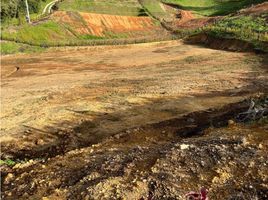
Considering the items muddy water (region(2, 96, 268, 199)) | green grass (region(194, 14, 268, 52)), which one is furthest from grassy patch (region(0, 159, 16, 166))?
green grass (region(194, 14, 268, 52))

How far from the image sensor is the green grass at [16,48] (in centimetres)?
4378

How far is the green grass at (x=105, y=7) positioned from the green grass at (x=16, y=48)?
17073mm

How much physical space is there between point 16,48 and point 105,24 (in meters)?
18.1

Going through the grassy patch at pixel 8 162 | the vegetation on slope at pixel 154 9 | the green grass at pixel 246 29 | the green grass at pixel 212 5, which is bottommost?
the green grass at pixel 212 5

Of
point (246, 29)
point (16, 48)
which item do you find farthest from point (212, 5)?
point (16, 48)

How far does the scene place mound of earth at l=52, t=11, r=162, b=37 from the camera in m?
56.7

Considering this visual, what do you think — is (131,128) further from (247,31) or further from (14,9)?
(14,9)

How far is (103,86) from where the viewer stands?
924 inches

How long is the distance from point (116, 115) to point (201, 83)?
6.87 m

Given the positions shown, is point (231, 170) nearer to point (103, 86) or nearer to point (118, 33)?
point (103, 86)

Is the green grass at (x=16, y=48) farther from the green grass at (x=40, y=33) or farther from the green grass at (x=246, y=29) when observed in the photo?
the green grass at (x=246, y=29)

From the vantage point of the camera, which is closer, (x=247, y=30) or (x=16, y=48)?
(x=247, y=30)

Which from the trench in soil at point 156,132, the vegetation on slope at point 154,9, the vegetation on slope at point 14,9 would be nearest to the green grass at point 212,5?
the vegetation on slope at point 154,9

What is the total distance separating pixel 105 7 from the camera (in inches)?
2594
